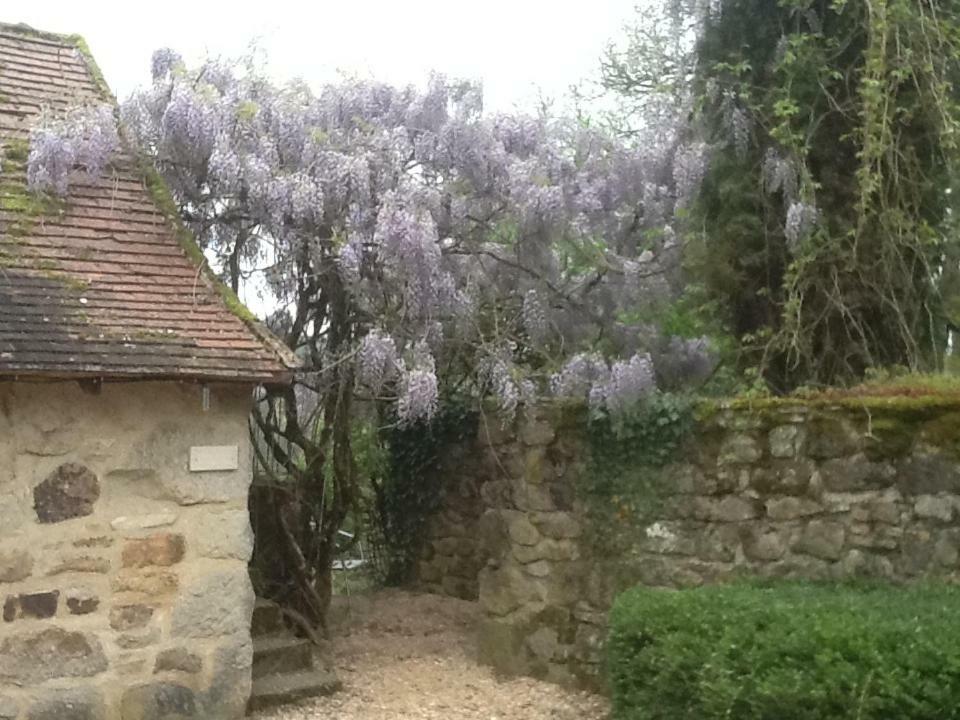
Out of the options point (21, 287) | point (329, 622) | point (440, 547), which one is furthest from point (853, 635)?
point (440, 547)

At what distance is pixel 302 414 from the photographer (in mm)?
6555

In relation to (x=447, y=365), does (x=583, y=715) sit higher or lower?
lower

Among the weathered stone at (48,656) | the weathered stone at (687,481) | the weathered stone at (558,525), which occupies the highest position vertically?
the weathered stone at (687,481)

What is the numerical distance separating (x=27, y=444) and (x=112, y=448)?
367 millimetres

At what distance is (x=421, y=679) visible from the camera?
581cm

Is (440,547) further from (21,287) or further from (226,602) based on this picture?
(21,287)

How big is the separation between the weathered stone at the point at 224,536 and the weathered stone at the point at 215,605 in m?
0.07

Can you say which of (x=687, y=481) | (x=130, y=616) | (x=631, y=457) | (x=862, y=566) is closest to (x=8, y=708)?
(x=130, y=616)

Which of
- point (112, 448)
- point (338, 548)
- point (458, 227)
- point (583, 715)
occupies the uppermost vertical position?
point (458, 227)

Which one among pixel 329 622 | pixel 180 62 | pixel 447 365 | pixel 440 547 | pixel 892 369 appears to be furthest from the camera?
pixel 440 547

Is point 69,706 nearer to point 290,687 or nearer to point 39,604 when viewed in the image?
point 39,604

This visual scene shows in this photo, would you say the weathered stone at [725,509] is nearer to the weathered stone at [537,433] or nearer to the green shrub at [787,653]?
the green shrub at [787,653]

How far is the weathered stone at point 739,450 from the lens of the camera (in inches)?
192

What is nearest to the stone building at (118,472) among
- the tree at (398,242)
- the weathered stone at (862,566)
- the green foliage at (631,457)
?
the tree at (398,242)
